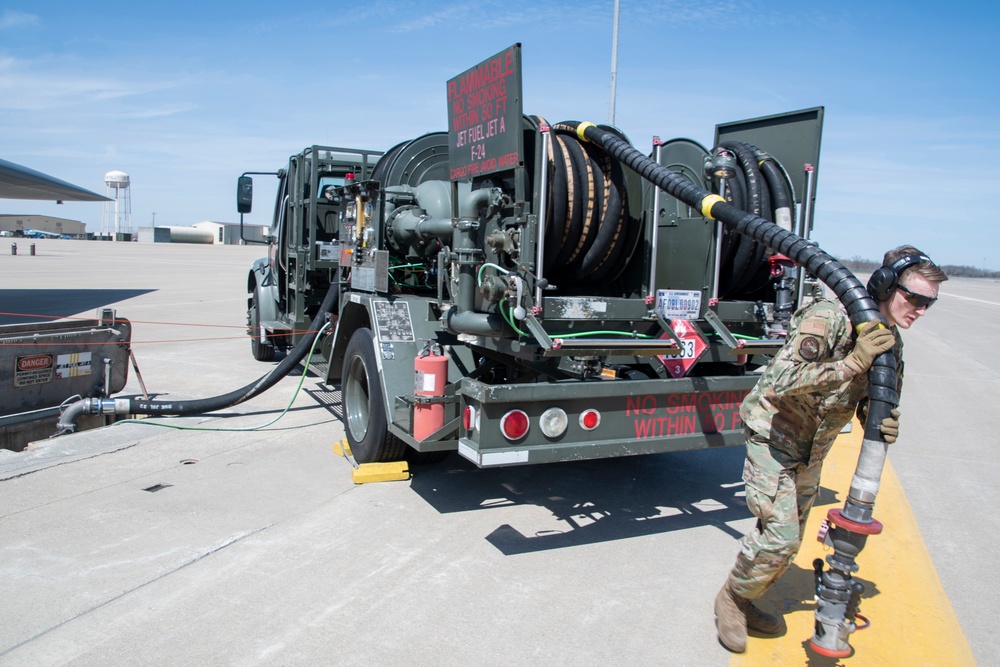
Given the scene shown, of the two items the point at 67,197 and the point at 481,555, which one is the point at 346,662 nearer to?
the point at 481,555

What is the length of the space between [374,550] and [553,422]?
1.26 m

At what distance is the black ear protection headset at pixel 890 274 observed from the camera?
2.84m

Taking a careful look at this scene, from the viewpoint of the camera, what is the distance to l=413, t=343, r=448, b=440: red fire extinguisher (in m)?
4.41

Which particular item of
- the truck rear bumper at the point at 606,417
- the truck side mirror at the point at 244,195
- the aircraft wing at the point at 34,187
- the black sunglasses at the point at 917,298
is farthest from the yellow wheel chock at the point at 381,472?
the aircraft wing at the point at 34,187

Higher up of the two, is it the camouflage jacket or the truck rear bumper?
the camouflage jacket

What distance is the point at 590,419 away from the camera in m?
4.24

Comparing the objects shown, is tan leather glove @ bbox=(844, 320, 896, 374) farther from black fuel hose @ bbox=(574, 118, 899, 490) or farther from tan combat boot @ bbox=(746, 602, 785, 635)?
tan combat boot @ bbox=(746, 602, 785, 635)

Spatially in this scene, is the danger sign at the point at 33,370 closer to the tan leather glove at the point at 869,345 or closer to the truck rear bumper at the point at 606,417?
the truck rear bumper at the point at 606,417

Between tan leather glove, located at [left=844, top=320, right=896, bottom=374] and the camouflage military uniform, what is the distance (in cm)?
14

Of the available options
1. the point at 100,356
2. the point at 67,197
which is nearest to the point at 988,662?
the point at 100,356

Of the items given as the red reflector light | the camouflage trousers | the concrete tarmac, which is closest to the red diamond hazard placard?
the concrete tarmac

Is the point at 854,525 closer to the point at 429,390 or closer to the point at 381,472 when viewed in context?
the point at 429,390

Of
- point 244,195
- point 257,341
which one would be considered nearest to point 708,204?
point 244,195

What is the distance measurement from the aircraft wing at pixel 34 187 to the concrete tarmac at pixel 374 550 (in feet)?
97.9
